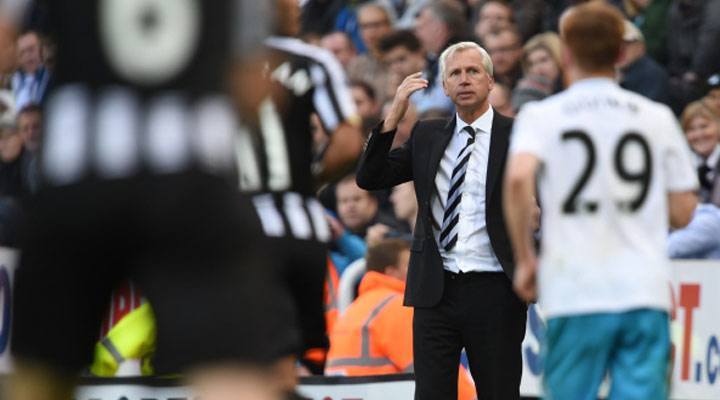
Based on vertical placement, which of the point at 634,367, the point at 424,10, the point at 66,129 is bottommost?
the point at 634,367

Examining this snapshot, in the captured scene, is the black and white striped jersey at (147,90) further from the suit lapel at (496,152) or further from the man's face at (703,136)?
the man's face at (703,136)

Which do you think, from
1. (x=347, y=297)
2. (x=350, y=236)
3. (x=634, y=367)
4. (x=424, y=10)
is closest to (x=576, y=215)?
(x=634, y=367)

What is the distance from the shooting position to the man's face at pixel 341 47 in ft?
56.3

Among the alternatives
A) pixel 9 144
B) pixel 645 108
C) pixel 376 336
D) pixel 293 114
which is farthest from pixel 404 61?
pixel 645 108

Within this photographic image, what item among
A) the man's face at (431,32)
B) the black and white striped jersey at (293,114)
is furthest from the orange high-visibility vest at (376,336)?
the man's face at (431,32)

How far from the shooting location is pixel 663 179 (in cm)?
698

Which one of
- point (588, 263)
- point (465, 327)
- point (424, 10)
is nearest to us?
point (588, 263)

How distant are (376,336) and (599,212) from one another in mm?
3624

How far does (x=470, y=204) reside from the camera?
28.8 ft

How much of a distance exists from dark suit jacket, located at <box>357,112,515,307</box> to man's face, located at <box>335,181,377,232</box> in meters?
4.23

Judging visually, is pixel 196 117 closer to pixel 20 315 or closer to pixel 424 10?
pixel 20 315

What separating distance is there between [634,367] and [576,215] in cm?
67

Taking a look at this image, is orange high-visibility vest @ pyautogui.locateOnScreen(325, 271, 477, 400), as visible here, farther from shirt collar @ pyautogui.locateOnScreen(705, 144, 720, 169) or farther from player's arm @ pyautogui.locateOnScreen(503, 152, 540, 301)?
shirt collar @ pyautogui.locateOnScreen(705, 144, 720, 169)

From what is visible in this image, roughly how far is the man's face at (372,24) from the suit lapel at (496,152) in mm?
8103
